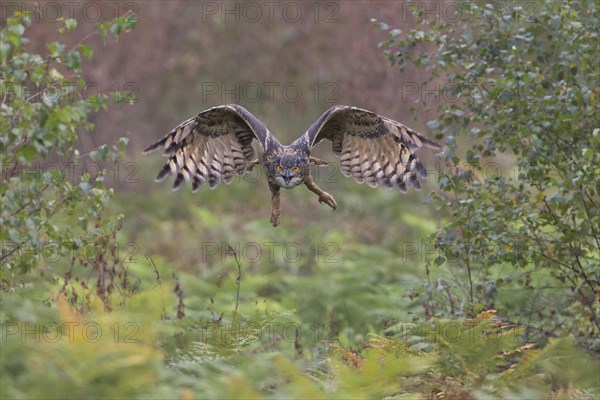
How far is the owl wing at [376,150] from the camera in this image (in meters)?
7.91

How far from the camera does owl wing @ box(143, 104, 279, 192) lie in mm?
7887

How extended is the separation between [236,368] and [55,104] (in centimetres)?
176

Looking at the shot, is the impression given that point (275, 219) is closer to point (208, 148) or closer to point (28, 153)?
point (208, 148)

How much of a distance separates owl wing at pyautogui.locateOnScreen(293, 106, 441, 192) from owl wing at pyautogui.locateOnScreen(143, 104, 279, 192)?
0.60 meters

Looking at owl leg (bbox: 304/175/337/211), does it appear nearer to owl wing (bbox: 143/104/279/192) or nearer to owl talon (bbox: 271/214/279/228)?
owl talon (bbox: 271/214/279/228)

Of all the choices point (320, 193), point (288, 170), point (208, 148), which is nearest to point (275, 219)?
point (288, 170)

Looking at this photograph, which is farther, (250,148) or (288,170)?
(250,148)

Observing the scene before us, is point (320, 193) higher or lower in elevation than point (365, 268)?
higher

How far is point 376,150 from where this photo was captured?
8.05 metres

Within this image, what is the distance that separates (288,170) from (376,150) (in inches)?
46.7

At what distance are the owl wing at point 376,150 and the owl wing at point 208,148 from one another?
605 millimetres

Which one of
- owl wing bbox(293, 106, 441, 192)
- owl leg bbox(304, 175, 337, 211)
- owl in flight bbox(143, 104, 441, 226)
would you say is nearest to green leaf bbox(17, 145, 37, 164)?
owl in flight bbox(143, 104, 441, 226)

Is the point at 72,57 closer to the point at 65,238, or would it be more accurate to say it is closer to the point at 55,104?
the point at 55,104

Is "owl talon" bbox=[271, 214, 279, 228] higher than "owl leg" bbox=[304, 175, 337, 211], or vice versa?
"owl leg" bbox=[304, 175, 337, 211]
